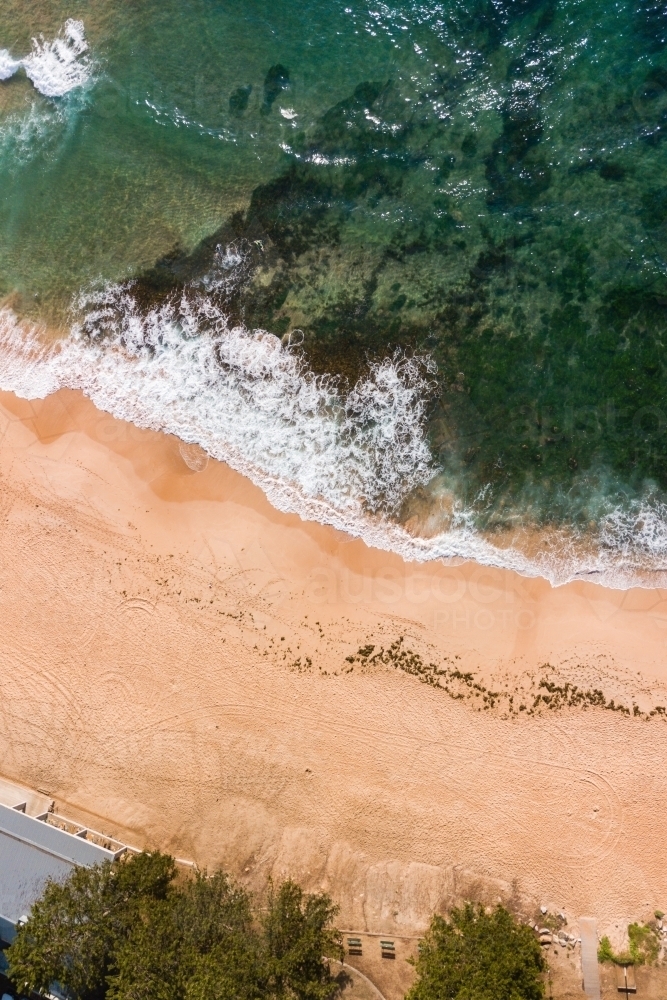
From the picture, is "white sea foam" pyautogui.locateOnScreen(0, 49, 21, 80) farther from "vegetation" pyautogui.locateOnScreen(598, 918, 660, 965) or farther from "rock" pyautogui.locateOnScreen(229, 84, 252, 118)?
"vegetation" pyautogui.locateOnScreen(598, 918, 660, 965)

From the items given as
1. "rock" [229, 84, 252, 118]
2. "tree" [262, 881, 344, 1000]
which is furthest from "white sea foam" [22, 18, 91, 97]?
"tree" [262, 881, 344, 1000]

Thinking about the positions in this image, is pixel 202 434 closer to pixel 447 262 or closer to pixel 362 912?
pixel 447 262

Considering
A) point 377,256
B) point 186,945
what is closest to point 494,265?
point 377,256

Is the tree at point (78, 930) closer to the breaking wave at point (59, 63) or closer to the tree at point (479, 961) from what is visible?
the tree at point (479, 961)

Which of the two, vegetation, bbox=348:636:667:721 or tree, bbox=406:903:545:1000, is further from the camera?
vegetation, bbox=348:636:667:721

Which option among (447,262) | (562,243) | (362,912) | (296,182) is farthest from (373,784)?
(296,182)

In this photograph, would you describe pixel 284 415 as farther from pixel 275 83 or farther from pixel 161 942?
pixel 161 942

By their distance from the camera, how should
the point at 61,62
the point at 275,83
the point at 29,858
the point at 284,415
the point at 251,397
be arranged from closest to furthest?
the point at 29,858, the point at 284,415, the point at 251,397, the point at 275,83, the point at 61,62

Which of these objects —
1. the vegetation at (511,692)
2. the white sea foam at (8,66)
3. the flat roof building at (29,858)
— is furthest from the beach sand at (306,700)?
the white sea foam at (8,66)
